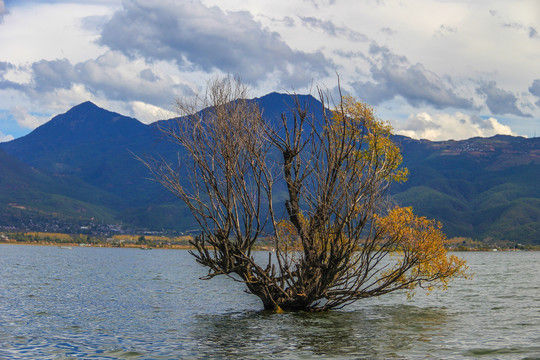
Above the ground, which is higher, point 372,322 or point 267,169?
point 267,169

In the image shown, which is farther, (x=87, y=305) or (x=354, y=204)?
(x=87, y=305)

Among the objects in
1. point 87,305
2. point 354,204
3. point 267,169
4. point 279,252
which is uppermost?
point 267,169

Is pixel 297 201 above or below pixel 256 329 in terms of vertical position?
above

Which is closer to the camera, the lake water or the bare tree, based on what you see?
the lake water

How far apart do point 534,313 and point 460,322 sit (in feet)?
24.7

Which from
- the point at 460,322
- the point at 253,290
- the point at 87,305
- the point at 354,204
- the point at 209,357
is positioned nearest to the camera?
the point at 209,357

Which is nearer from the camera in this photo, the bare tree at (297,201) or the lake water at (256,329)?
the lake water at (256,329)

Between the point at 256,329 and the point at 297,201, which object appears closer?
the point at 256,329

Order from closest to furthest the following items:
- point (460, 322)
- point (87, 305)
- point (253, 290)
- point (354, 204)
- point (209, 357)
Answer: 1. point (209, 357)
2. point (354, 204)
3. point (460, 322)
4. point (253, 290)
5. point (87, 305)

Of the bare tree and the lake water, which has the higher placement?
the bare tree

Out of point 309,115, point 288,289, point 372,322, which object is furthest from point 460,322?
point 309,115

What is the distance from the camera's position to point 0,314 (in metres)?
34.0

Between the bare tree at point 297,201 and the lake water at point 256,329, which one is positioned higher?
the bare tree at point 297,201

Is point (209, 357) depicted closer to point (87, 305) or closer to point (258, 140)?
point (258, 140)
